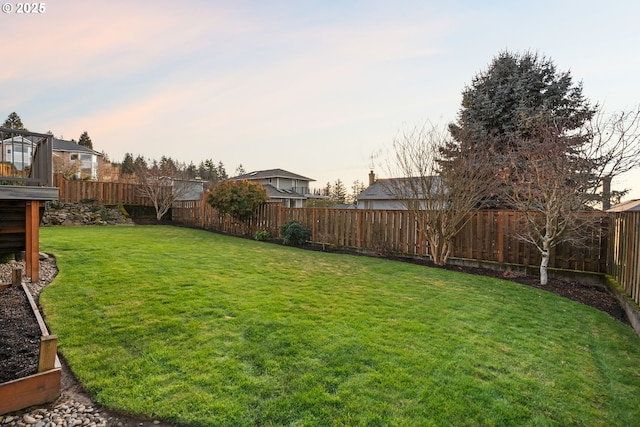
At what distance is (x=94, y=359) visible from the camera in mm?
2934

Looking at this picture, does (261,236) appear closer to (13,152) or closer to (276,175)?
(13,152)

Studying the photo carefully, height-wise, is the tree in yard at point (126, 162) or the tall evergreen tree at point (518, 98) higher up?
the tree in yard at point (126, 162)

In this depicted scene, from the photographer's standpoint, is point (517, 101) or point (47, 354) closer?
point (47, 354)

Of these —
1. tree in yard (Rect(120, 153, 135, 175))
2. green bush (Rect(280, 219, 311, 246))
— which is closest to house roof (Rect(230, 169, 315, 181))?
green bush (Rect(280, 219, 311, 246))

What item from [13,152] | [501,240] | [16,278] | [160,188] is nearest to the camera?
[16,278]

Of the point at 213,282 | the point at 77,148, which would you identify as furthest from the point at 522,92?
the point at 77,148

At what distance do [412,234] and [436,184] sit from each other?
1664 millimetres

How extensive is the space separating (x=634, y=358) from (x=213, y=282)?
5.61 metres

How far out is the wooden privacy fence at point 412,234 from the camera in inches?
282

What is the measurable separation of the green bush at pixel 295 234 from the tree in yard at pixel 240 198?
2.49 metres

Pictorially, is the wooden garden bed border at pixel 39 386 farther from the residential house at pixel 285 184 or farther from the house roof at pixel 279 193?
the residential house at pixel 285 184

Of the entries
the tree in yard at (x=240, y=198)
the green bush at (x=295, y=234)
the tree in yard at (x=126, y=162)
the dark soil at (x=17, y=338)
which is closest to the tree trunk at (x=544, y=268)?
the green bush at (x=295, y=234)

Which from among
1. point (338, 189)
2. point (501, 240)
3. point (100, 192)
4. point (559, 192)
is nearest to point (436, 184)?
point (501, 240)

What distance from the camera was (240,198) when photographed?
13.5 metres
